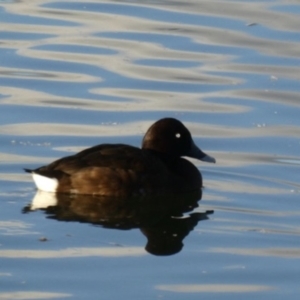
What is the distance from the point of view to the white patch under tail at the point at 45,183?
29.9 ft

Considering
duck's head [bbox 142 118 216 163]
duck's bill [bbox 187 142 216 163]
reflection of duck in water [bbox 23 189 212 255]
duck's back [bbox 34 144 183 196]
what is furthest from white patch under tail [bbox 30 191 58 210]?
duck's bill [bbox 187 142 216 163]

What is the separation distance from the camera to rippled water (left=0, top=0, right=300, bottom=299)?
714 centimetres

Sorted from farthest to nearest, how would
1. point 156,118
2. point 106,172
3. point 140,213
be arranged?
point 156,118, point 106,172, point 140,213

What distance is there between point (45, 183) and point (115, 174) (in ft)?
1.85

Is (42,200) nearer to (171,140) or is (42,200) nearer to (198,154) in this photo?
(171,140)

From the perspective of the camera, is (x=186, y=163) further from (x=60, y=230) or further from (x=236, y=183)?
(x=60, y=230)

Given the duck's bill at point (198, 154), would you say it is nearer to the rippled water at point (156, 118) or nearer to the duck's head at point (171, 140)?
the duck's head at point (171, 140)

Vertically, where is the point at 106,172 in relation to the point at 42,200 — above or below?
above

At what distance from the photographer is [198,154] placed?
32.8 feet

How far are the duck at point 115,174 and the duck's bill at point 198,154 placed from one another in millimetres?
49

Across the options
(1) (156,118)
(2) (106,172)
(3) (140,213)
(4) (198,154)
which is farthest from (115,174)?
(1) (156,118)

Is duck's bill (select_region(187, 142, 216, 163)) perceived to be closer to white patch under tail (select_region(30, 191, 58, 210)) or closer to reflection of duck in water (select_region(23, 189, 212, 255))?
reflection of duck in water (select_region(23, 189, 212, 255))

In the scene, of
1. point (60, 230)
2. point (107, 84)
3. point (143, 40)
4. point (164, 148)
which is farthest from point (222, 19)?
point (60, 230)

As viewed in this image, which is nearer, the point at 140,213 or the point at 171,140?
the point at 140,213
